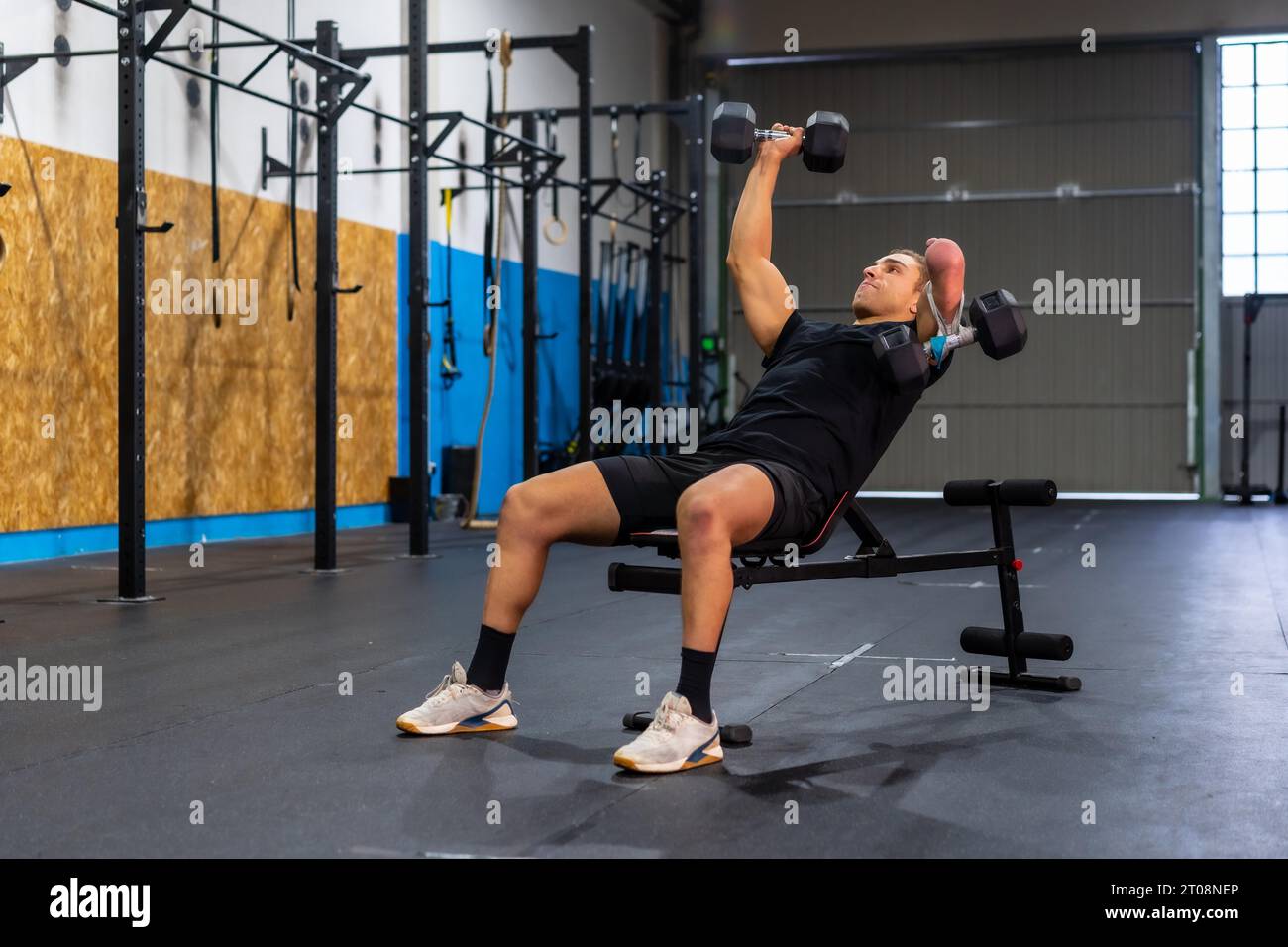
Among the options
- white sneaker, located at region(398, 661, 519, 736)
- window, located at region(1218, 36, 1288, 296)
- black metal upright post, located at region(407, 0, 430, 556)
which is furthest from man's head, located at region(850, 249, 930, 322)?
window, located at region(1218, 36, 1288, 296)

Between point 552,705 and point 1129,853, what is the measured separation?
1.37 metres

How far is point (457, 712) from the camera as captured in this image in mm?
2670

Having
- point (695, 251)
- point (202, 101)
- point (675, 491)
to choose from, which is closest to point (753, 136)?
point (675, 491)

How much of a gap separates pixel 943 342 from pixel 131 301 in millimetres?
3103

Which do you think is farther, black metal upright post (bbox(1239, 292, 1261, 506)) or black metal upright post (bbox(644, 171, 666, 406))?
black metal upright post (bbox(1239, 292, 1261, 506))

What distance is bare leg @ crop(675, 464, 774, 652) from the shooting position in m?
2.43

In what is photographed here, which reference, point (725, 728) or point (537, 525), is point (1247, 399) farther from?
point (537, 525)

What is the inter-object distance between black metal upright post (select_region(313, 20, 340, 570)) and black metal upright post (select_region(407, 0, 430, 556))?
529 mm

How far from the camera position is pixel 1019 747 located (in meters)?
2.62

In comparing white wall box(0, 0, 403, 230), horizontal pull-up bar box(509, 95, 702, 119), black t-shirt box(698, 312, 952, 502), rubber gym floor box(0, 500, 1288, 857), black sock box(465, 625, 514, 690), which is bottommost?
rubber gym floor box(0, 500, 1288, 857)

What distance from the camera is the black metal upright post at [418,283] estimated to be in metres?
6.64

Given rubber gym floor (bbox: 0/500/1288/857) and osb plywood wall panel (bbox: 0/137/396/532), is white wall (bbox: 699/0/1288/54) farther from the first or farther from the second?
rubber gym floor (bbox: 0/500/1288/857)

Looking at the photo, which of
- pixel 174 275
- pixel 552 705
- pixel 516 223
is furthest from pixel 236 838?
pixel 516 223

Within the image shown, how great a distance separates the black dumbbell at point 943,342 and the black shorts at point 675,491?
0.25 meters
